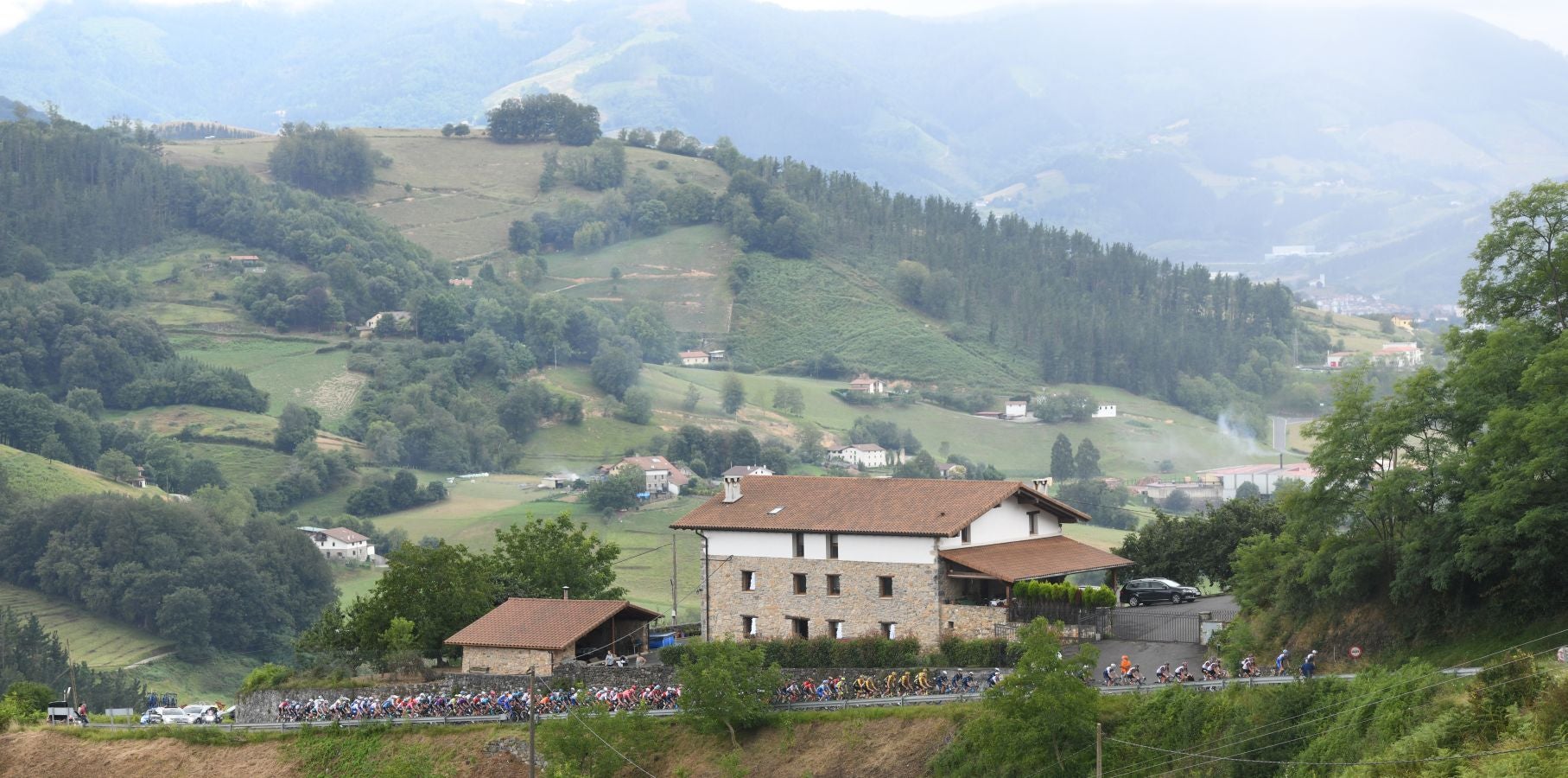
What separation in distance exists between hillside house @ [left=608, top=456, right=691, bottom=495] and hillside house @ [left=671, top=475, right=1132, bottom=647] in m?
109

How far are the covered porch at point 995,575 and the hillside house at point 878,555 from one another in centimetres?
4

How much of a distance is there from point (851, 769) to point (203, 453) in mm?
143763

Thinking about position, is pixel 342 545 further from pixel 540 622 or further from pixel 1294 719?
pixel 1294 719

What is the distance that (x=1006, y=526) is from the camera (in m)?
53.9

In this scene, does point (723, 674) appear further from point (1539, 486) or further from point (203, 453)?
point (203, 453)

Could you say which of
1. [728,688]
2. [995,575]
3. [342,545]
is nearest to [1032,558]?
[995,575]

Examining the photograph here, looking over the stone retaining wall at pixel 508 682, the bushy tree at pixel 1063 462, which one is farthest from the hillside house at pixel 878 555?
the bushy tree at pixel 1063 462

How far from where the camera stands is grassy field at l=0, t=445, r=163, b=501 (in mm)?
147500

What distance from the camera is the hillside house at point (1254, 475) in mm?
174375

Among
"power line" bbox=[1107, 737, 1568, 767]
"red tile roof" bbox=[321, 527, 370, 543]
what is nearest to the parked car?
"power line" bbox=[1107, 737, 1568, 767]

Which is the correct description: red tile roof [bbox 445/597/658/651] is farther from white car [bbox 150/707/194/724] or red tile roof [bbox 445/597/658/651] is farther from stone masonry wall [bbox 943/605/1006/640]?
stone masonry wall [bbox 943/605/1006/640]

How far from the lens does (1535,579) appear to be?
1453 inches

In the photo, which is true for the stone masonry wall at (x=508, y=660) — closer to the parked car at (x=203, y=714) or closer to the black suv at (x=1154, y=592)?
the parked car at (x=203, y=714)

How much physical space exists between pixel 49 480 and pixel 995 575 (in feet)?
402
